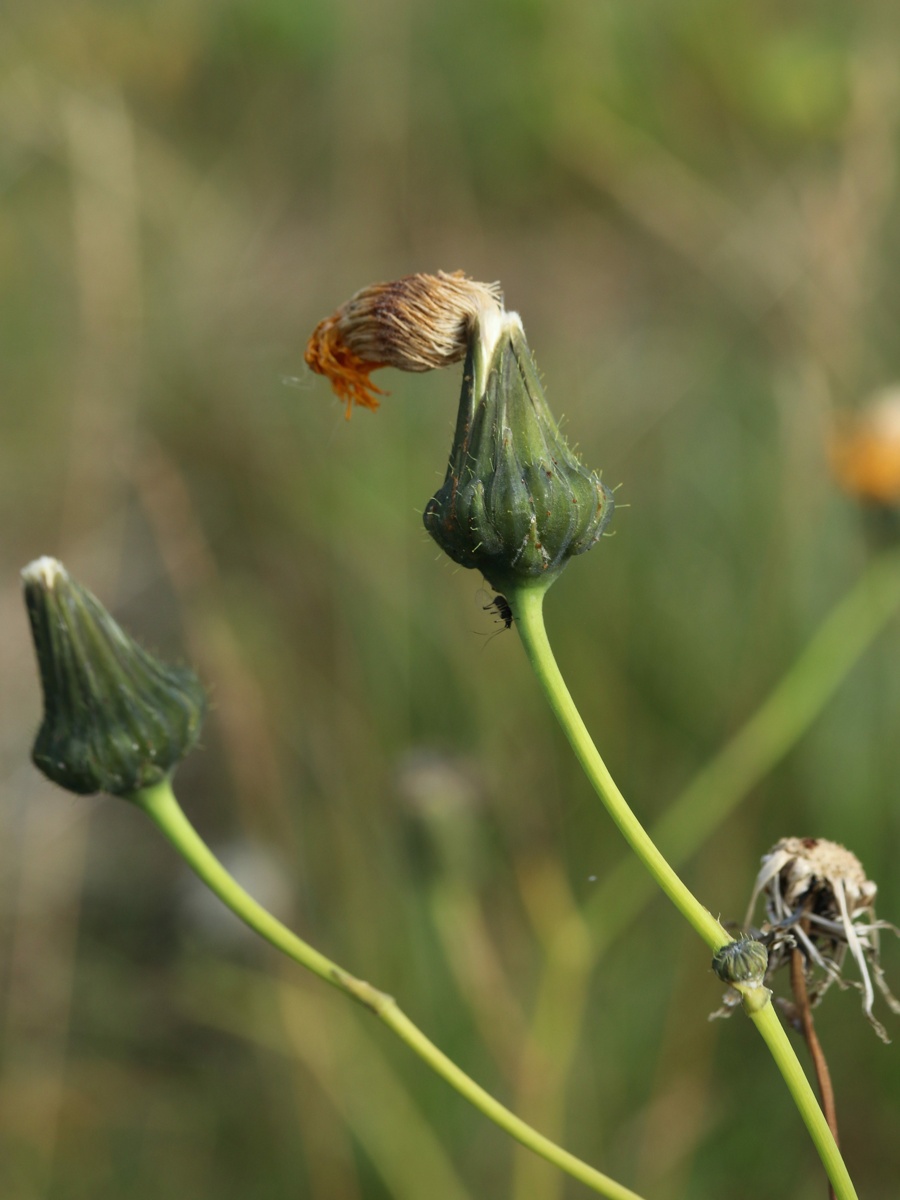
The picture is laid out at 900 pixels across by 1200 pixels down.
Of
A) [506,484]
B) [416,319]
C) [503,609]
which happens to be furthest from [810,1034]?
[416,319]

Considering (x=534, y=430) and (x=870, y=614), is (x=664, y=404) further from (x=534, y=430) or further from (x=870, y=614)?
(x=534, y=430)

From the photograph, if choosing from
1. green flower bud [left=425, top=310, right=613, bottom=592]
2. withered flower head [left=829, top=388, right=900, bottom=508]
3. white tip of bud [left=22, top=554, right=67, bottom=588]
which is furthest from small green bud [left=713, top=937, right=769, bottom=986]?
withered flower head [left=829, top=388, right=900, bottom=508]

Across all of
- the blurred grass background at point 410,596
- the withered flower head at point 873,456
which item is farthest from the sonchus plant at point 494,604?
the withered flower head at point 873,456

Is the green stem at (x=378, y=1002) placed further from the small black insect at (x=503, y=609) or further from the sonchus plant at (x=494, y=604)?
the small black insect at (x=503, y=609)

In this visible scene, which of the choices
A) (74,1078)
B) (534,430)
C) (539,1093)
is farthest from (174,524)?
(534,430)

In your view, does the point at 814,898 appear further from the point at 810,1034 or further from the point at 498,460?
the point at 498,460
